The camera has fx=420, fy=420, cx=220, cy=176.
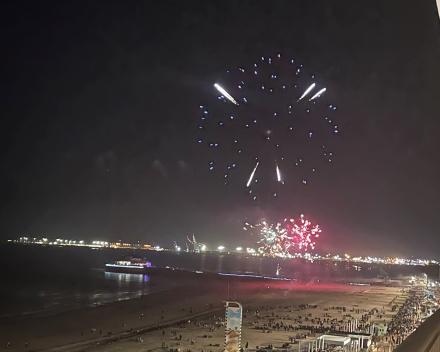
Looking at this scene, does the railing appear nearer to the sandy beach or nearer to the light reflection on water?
the sandy beach

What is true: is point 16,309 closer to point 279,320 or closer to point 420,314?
point 279,320

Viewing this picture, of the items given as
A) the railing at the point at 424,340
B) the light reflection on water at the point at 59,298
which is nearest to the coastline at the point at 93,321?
the light reflection on water at the point at 59,298

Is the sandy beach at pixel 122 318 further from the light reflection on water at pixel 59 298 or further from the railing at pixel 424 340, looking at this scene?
the railing at pixel 424 340

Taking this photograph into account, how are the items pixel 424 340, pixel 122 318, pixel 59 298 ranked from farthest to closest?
pixel 59 298 < pixel 122 318 < pixel 424 340

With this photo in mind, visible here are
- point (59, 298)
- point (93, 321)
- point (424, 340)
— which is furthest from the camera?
point (59, 298)

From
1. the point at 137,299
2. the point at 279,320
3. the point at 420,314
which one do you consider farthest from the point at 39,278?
the point at 420,314

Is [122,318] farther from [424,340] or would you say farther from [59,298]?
[424,340]

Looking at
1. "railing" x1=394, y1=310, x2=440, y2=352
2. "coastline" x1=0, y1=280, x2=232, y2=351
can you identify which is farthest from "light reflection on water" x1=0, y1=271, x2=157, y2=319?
"railing" x1=394, y1=310, x2=440, y2=352

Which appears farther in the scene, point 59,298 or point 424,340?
point 59,298

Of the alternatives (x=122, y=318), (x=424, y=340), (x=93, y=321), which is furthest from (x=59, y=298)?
(x=424, y=340)
